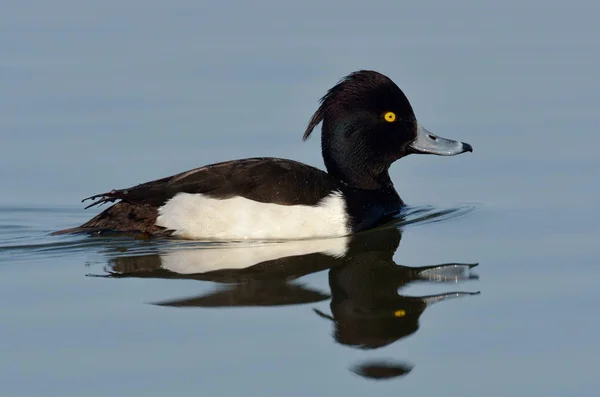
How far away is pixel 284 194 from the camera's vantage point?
8.23m

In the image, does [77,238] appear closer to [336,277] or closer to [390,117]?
[336,277]

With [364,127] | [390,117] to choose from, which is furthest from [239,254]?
[390,117]

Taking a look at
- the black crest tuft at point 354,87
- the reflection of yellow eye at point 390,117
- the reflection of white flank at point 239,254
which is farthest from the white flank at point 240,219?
the reflection of yellow eye at point 390,117

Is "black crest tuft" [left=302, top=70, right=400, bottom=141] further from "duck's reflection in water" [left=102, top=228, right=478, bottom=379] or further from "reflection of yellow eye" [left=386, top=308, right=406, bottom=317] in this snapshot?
"reflection of yellow eye" [left=386, top=308, right=406, bottom=317]

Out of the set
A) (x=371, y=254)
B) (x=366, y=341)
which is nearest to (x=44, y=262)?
(x=371, y=254)

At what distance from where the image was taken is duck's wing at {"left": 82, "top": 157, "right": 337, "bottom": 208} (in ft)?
27.0

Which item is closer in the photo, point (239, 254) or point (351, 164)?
point (239, 254)

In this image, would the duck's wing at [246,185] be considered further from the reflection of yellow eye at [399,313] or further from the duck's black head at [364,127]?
the reflection of yellow eye at [399,313]

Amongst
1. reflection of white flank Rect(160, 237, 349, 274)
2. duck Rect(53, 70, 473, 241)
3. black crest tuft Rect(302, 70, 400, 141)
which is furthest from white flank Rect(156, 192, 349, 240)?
black crest tuft Rect(302, 70, 400, 141)

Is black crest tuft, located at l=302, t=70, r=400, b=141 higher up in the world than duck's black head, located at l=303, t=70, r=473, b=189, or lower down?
higher up

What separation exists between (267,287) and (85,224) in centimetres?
224

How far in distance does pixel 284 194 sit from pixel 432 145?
5.53 ft

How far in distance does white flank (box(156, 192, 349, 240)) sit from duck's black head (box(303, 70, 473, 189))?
74 cm

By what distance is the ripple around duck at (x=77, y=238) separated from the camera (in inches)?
322
